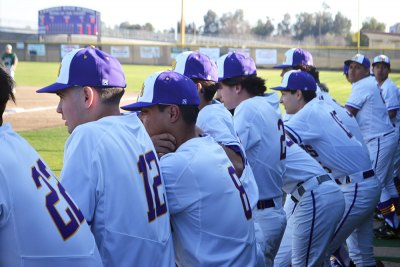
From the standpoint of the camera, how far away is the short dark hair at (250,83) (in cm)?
469

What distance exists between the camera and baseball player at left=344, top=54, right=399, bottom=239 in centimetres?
836

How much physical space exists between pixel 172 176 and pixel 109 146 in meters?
0.48

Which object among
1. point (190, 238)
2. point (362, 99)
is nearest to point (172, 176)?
point (190, 238)

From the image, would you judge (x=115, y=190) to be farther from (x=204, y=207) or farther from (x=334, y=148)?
(x=334, y=148)

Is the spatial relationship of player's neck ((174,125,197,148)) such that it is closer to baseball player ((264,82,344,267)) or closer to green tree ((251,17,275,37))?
baseball player ((264,82,344,267))

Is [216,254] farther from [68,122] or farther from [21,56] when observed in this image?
[21,56]

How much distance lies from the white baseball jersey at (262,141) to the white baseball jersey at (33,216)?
96.3 inches

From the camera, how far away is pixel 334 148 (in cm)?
554

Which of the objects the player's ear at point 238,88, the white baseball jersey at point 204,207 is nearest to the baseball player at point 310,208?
the player's ear at point 238,88

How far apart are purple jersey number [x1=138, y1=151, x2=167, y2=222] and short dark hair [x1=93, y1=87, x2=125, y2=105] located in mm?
281

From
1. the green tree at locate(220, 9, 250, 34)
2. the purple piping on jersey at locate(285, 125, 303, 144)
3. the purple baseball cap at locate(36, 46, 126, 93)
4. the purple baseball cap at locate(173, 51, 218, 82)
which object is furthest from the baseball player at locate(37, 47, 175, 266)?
the green tree at locate(220, 9, 250, 34)

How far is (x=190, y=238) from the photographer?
9.80 ft

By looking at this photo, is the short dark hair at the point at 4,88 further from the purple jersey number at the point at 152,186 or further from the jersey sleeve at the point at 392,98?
the jersey sleeve at the point at 392,98

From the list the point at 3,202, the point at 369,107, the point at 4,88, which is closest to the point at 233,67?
the point at 4,88
